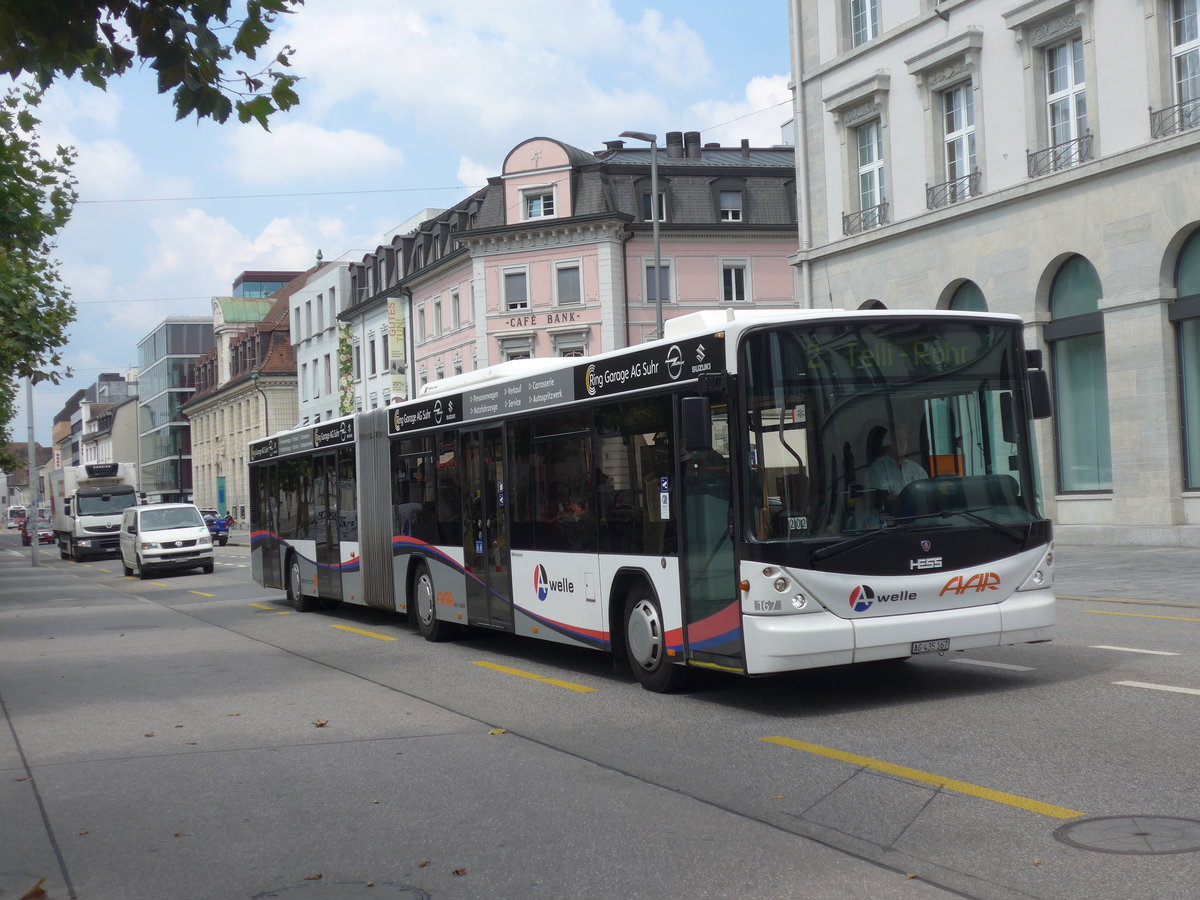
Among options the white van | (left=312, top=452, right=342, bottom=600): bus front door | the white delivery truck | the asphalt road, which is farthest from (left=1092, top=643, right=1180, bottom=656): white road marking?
the white delivery truck

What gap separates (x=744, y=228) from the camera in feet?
184

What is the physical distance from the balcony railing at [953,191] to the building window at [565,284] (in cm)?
2705

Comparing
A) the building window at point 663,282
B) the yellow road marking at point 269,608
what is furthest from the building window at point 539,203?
the yellow road marking at point 269,608

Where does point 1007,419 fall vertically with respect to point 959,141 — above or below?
below

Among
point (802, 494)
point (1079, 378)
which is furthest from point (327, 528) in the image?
point (1079, 378)

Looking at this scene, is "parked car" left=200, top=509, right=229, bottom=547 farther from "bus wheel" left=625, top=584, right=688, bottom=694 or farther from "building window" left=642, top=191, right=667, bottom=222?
"bus wheel" left=625, top=584, right=688, bottom=694

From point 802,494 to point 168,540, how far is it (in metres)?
28.9

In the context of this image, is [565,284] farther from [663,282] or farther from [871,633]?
[871,633]

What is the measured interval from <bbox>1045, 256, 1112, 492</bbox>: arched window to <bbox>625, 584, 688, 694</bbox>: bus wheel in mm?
17515

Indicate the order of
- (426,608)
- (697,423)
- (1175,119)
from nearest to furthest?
(697,423) → (426,608) → (1175,119)

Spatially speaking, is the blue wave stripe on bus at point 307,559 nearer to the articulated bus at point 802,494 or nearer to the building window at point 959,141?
the articulated bus at point 802,494

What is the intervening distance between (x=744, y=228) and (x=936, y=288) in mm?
27134

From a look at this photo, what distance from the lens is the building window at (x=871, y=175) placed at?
31.4m

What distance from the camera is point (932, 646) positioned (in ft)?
30.2
